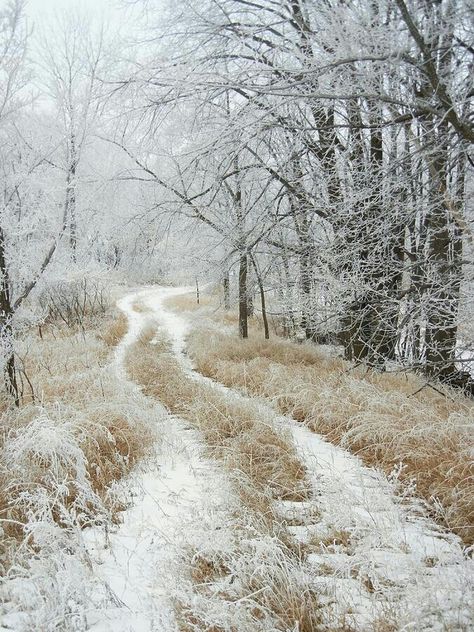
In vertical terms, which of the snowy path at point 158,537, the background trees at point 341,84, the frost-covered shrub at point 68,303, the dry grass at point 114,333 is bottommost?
the snowy path at point 158,537

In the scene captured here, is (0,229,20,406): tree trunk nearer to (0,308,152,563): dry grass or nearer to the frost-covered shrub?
(0,308,152,563): dry grass

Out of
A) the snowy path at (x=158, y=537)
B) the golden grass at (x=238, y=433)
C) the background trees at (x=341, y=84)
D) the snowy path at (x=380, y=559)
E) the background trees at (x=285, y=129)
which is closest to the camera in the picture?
the snowy path at (x=380, y=559)

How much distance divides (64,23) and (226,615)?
878cm

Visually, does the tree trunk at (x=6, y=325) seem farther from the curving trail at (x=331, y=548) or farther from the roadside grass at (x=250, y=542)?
the curving trail at (x=331, y=548)

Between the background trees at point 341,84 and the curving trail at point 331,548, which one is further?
the background trees at point 341,84

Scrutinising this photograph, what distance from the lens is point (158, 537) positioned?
118 inches

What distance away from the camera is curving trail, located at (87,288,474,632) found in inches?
85.2

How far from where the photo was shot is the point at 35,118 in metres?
6.39

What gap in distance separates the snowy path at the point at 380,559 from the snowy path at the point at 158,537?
26.4 inches

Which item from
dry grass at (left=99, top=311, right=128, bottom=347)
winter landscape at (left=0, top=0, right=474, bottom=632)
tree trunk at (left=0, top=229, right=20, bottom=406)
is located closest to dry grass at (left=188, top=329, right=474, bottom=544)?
winter landscape at (left=0, top=0, right=474, bottom=632)

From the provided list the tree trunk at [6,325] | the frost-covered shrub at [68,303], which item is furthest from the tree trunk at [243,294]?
the frost-covered shrub at [68,303]

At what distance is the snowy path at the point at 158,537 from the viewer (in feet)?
7.54

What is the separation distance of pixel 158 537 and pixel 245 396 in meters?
3.75

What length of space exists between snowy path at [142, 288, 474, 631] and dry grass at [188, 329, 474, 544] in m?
0.28
